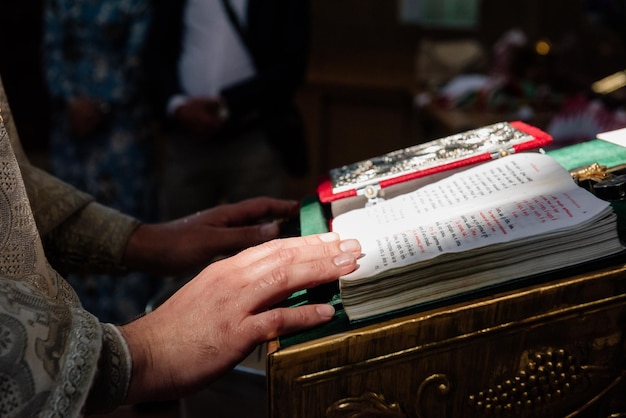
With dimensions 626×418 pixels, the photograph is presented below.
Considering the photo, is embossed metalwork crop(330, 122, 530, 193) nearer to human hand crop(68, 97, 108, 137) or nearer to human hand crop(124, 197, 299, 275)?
human hand crop(124, 197, 299, 275)

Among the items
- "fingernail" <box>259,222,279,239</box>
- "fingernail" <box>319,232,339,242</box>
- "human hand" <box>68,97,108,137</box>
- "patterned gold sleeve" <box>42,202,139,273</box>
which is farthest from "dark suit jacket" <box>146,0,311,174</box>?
"fingernail" <box>319,232,339,242</box>

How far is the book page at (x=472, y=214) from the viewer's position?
2.69ft

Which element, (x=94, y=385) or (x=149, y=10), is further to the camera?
(x=149, y=10)

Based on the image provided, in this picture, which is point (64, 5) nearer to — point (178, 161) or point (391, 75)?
point (178, 161)

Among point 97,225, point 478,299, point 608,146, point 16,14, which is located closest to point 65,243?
point 97,225

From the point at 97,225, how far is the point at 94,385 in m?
0.60

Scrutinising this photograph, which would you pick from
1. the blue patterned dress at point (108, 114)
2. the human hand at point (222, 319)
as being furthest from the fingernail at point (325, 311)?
the blue patterned dress at point (108, 114)

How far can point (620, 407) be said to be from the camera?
2.77 feet

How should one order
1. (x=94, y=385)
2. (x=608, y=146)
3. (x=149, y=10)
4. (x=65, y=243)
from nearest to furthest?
(x=94, y=385) → (x=608, y=146) → (x=65, y=243) → (x=149, y=10)

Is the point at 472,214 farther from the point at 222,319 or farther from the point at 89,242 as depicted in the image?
the point at 89,242

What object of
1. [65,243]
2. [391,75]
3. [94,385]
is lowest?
[391,75]

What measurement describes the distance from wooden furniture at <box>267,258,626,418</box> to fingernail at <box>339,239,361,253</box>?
0.11 metres

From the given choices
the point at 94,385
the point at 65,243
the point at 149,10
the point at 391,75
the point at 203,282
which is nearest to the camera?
the point at 94,385

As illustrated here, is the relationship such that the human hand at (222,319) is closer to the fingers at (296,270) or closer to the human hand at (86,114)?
the fingers at (296,270)
